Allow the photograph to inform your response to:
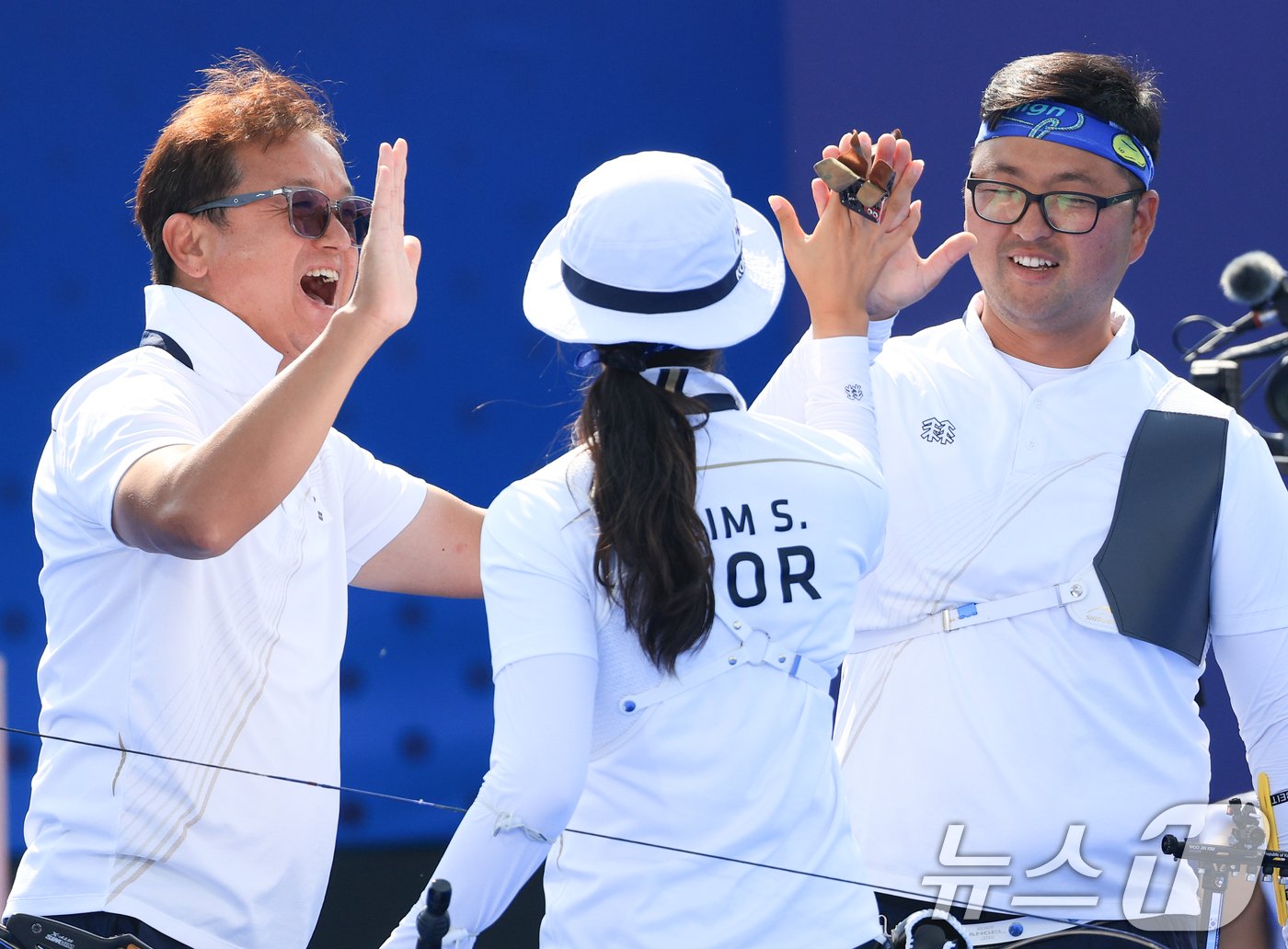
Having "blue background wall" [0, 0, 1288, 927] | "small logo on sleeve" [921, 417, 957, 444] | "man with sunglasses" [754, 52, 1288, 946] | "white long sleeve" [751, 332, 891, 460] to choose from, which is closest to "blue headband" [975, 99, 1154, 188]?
"man with sunglasses" [754, 52, 1288, 946]

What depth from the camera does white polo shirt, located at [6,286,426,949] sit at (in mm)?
1560

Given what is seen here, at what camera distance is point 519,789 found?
129 cm

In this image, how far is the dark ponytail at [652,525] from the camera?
1331 mm

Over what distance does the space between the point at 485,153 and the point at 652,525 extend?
208 centimetres

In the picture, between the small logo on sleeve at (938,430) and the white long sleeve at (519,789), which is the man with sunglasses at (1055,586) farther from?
the white long sleeve at (519,789)

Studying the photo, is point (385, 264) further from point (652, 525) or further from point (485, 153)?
point (485, 153)

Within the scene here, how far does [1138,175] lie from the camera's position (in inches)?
78.9

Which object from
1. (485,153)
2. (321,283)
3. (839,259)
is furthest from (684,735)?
(485,153)

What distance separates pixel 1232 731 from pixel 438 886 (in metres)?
2.62

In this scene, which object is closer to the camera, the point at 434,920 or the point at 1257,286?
the point at 434,920

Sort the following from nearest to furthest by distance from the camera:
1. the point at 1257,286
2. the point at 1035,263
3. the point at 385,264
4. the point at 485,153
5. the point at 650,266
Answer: the point at 650,266 → the point at 385,264 → the point at 1035,263 → the point at 1257,286 → the point at 485,153

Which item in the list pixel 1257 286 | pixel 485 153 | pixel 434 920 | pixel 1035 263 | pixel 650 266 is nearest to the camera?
pixel 434 920

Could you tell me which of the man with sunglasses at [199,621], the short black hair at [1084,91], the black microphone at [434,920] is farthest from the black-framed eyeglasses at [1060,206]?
the black microphone at [434,920]

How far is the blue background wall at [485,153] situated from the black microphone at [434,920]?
1.82m
